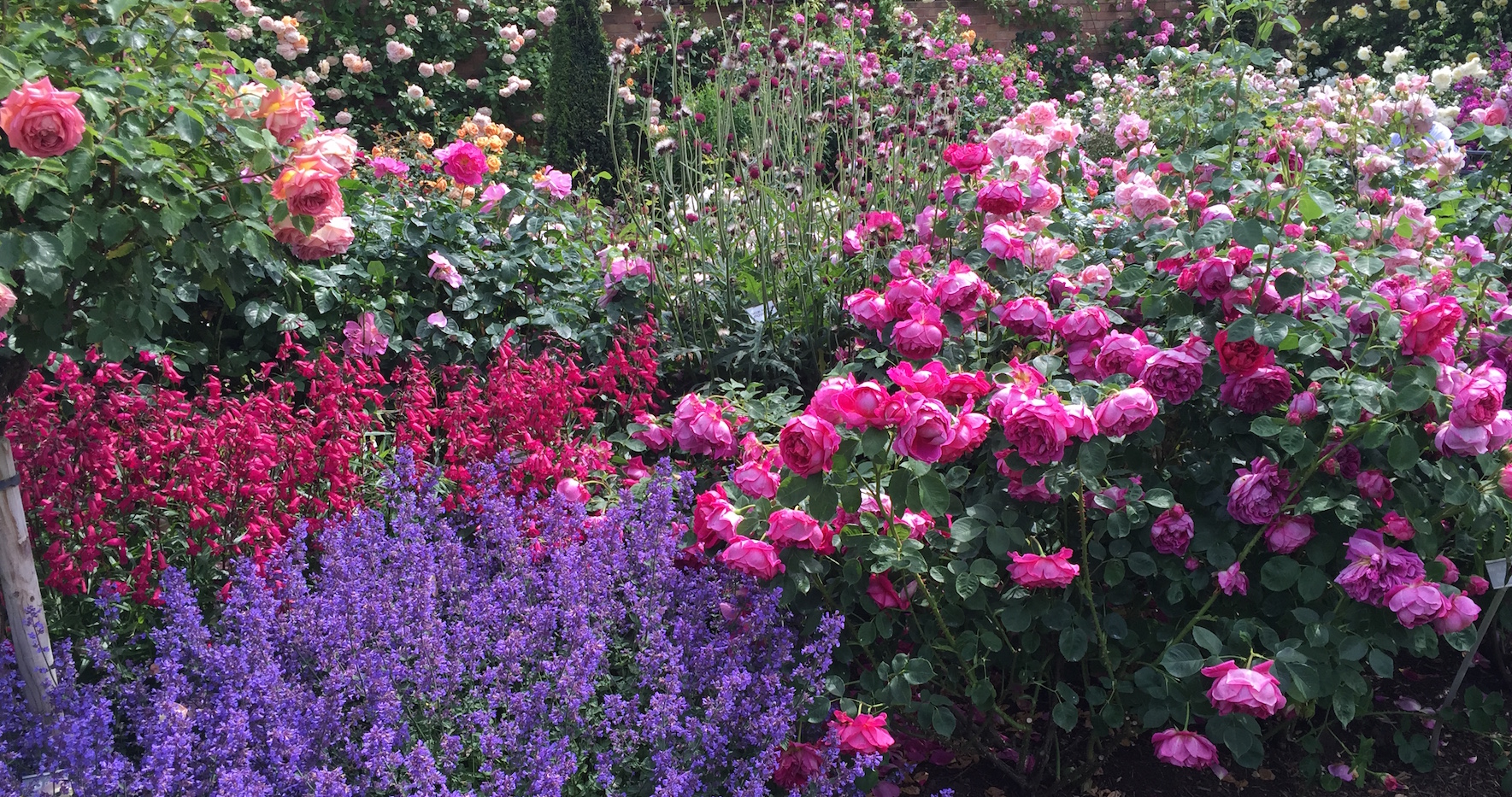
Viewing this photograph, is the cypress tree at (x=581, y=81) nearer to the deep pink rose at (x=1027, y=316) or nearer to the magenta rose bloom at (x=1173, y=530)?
the deep pink rose at (x=1027, y=316)

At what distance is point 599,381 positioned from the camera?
253 cm


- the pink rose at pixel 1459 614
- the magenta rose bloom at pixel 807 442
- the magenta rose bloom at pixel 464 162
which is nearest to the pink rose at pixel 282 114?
the magenta rose bloom at pixel 807 442

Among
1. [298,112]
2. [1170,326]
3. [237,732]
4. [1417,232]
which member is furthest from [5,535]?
[1417,232]

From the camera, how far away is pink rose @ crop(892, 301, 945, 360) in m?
1.81

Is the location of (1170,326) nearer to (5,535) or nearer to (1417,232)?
(1417,232)

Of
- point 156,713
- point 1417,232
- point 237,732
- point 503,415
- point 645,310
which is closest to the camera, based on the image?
point 237,732

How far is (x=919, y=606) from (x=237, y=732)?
1.14 m

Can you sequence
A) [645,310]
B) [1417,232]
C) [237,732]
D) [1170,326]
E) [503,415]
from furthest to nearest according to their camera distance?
[645,310] → [1417,232] → [503,415] → [1170,326] → [237,732]

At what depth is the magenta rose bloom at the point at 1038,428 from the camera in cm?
147

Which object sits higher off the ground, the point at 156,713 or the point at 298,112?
the point at 298,112

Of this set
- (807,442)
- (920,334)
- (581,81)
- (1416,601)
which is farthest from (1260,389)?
(581,81)

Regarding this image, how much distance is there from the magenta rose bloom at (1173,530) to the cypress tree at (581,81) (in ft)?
17.2

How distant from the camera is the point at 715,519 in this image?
5.69ft

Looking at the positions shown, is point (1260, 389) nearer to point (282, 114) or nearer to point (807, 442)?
point (807, 442)
